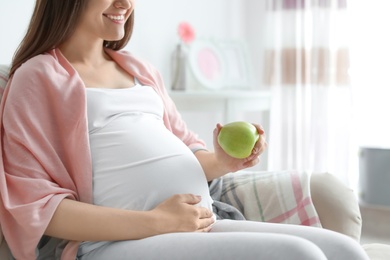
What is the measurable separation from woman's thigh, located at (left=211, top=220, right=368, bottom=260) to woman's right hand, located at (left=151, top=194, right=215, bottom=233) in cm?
9

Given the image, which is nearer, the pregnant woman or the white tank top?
the pregnant woman

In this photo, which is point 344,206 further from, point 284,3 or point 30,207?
point 284,3

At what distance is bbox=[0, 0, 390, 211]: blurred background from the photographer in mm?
3924

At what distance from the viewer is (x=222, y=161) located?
1.59 m

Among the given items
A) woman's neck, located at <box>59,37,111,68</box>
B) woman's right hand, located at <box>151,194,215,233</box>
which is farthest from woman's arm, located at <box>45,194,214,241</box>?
woman's neck, located at <box>59,37,111,68</box>

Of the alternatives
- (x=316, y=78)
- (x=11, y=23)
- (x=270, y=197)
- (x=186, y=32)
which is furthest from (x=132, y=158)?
(x=316, y=78)

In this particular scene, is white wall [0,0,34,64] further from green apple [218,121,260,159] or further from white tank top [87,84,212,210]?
green apple [218,121,260,159]

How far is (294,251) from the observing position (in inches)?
45.4

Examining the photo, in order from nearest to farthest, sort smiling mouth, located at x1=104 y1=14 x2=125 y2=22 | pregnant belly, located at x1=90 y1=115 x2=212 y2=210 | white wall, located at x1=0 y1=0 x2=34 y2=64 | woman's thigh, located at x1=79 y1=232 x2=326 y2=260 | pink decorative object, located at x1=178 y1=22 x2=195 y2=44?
1. woman's thigh, located at x1=79 y1=232 x2=326 y2=260
2. pregnant belly, located at x1=90 y1=115 x2=212 y2=210
3. smiling mouth, located at x1=104 y1=14 x2=125 y2=22
4. white wall, located at x1=0 y1=0 x2=34 y2=64
5. pink decorative object, located at x1=178 y1=22 x2=195 y2=44

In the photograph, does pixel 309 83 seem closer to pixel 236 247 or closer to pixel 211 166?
pixel 211 166

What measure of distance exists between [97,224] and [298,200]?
1.83ft

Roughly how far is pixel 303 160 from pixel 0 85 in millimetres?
2920

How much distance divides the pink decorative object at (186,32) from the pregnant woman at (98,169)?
189 centimetres

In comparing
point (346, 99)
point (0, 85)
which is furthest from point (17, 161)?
point (346, 99)
